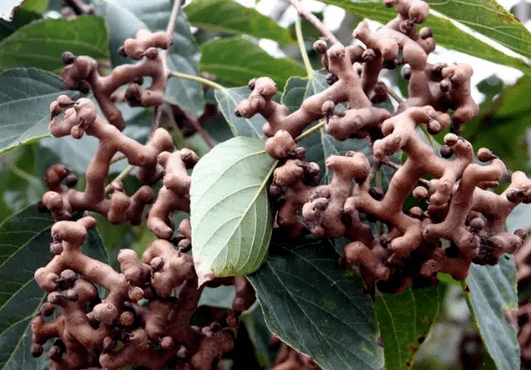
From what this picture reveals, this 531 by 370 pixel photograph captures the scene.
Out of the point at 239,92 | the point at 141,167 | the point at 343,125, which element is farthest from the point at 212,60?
the point at 343,125

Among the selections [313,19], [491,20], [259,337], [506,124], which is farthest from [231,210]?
[506,124]

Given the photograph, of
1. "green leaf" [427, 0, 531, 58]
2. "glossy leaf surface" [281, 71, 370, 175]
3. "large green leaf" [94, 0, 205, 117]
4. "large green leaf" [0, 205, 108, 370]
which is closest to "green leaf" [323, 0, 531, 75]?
"green leaf" [427, 0, 531, 58]

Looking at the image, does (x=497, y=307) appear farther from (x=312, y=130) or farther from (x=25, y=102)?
(x=25, y=102)

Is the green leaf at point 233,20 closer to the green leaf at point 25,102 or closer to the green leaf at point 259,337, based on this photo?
the green leaf at point 25,102

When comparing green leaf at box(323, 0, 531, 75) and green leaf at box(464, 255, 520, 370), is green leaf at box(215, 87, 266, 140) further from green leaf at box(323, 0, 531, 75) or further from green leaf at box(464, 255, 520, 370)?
green leaf at box(464, 255, 520, 370)

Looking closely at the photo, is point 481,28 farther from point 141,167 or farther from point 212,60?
point 212,60

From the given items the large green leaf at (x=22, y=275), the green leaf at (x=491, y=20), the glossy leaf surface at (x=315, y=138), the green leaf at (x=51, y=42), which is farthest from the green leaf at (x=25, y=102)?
the green leaf at (x=491, y=20)
